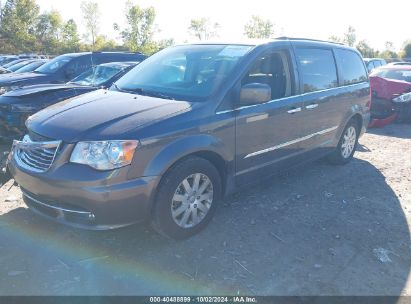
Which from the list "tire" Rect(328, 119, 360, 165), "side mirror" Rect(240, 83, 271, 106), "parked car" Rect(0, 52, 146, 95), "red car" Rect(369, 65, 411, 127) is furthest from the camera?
"red car" Rect(369, 65, 411, 127)

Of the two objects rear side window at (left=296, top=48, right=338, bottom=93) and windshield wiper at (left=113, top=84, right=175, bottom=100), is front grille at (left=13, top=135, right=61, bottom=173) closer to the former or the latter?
windshield wiper at (left=113, top=84, right=175, bottom=100)

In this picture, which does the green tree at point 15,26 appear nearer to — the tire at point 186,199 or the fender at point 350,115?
the fender at point 350,115

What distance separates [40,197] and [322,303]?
2430mm

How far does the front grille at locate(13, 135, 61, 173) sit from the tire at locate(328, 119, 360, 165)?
424cm

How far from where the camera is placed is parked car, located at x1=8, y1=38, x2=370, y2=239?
3084mm

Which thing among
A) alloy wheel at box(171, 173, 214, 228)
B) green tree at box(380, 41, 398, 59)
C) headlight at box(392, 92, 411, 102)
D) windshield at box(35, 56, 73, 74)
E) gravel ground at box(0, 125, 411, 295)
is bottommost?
green tree at box(380, 41, 398, 59)

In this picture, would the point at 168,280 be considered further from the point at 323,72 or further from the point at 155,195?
the point at 323,72

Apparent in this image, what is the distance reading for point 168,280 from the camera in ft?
10.1

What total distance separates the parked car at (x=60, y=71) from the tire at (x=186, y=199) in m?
6.68

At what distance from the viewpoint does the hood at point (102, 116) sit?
10.4ft

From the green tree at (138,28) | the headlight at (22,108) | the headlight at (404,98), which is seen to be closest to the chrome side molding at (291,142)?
the headlight at (22,108)

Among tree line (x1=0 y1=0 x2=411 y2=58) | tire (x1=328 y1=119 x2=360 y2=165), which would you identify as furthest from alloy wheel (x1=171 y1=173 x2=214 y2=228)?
tree line (x1=0 y1=0 x2=411 y2=58)

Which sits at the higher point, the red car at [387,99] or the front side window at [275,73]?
the front side window at [275,73]

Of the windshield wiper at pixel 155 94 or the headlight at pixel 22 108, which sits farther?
the headlight at pixel 22 108
